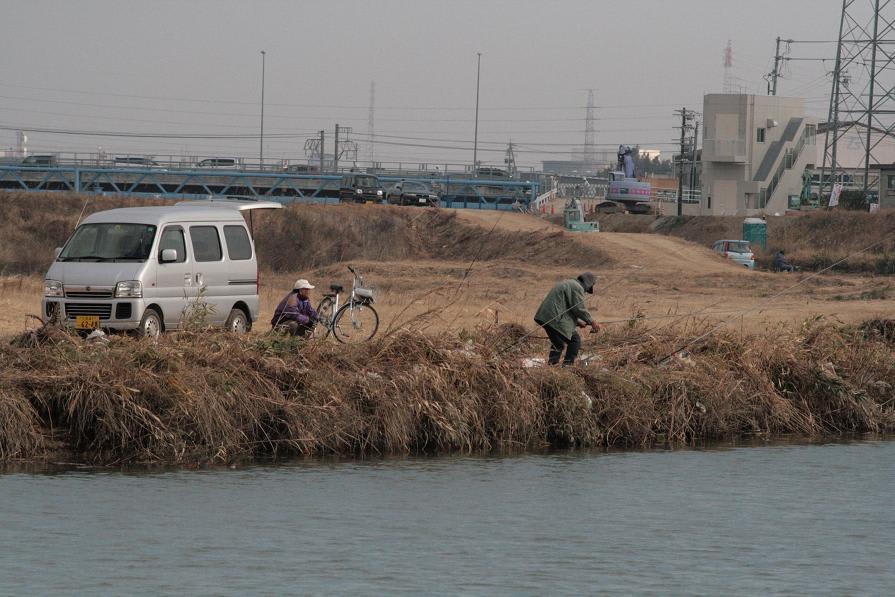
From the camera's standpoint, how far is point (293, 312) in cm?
1783

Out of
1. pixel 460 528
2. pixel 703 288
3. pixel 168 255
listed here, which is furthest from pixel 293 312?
pixel 703 288

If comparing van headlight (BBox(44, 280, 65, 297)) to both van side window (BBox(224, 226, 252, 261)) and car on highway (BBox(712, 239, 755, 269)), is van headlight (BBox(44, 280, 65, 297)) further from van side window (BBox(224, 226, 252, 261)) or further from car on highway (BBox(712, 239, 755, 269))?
car on highway (BBox(712, 239, 755, 269))

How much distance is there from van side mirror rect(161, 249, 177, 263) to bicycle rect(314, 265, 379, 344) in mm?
2490

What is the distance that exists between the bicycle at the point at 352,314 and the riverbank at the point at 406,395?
292cm

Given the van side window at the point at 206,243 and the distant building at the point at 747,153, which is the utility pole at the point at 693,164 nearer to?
the distant building at the point at 747,153

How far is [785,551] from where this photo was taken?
11.9 metres

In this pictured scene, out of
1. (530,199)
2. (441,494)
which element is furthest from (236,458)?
(530,199)

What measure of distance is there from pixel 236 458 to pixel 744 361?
24.5 feet

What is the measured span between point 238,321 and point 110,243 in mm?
2306

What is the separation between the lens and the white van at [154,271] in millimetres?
17484

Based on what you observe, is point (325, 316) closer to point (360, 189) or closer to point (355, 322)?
point (355, 322)

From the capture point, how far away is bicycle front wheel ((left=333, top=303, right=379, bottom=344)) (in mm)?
19562

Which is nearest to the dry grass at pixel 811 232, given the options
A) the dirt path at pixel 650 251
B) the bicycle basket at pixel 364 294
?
the dirt path at pixel 650 251

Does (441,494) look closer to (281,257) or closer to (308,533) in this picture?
(308,533)
